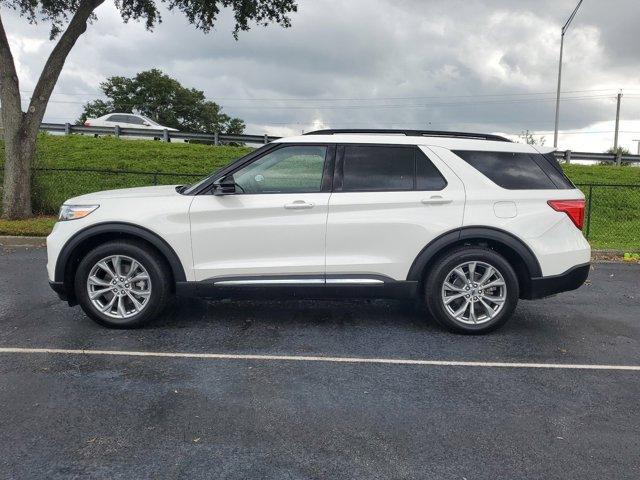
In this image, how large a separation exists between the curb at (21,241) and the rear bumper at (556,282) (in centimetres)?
869

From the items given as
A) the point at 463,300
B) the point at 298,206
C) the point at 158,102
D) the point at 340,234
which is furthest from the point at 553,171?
the point at 158,102

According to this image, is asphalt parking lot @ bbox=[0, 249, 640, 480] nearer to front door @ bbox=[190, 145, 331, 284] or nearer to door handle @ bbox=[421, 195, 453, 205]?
front door @ bbox=[190, 145, 331, 284]

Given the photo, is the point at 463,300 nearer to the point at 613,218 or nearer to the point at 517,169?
the point at 517,169

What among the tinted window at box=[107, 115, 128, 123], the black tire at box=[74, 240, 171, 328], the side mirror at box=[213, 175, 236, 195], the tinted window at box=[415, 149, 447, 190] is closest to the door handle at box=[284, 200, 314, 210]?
the side mirror at box=[213, 175, 236, 195]

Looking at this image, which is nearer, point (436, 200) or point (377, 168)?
point (436, 200)

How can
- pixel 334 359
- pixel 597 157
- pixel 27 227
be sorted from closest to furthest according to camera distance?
1. pixel 334 359
2. pixel 27 227
3. pixel 597 157

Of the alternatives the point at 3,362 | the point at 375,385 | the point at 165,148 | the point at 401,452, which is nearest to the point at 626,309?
the point at 375,385

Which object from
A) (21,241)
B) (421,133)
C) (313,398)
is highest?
(421,133)

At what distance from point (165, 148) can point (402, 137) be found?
16.6 meters

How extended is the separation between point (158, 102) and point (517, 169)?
6894cm

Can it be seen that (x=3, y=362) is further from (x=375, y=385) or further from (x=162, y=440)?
(x=375, y=385)

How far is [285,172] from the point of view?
Result: 199 inches

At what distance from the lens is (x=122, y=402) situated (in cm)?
357

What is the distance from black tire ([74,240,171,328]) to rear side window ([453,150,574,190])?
2974mm
